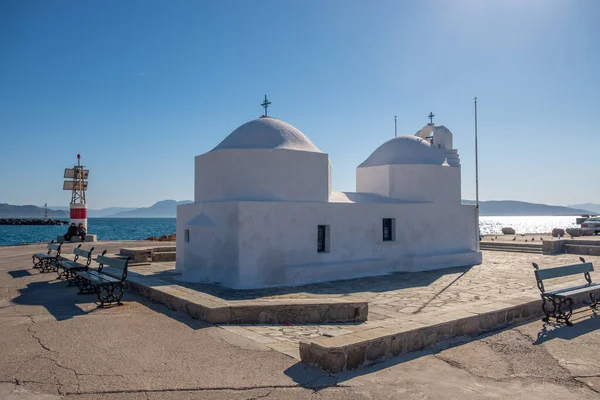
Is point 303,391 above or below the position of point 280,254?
below

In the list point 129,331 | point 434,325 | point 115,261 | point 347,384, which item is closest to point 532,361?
point 434,325

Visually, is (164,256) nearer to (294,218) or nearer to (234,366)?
(294,218)

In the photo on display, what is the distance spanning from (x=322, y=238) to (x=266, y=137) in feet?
11.1

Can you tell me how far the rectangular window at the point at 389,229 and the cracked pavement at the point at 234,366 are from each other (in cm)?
788

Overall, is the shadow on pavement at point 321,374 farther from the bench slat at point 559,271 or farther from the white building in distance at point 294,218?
the white building in distance at point 294,218

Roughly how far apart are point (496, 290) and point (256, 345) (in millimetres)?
7491

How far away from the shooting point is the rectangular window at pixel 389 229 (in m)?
15.3

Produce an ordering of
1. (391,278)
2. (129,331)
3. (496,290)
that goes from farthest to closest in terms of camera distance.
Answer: (391,278)
(496,290)
(129,331)

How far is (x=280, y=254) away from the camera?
12242 millimetres

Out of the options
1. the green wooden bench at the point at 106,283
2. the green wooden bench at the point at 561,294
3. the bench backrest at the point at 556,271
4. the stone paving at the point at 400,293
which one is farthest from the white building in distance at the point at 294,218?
the green wooden bench at the point at 561,294

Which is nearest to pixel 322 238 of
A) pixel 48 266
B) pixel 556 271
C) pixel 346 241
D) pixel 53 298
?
pixel 346 241

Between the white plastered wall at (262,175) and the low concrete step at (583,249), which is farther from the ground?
the white plastered wall at (262,175)

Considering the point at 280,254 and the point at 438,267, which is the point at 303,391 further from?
the point at 438,267

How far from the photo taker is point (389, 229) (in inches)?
608
